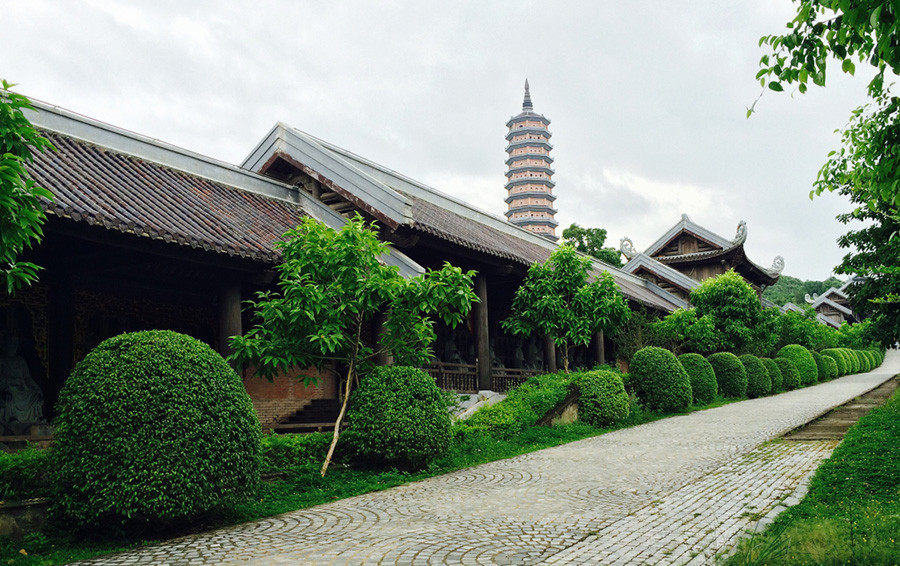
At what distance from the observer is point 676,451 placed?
459 inches

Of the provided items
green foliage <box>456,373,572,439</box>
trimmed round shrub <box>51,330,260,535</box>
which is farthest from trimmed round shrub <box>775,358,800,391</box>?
trimmed round shrub <box>51,330,260,535</box>

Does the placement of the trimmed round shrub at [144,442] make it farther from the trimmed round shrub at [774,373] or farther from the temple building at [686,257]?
the temple building at [686,257]

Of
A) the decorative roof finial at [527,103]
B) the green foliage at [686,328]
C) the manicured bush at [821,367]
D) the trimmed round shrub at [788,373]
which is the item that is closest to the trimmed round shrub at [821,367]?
the manicured bush at [821,367]

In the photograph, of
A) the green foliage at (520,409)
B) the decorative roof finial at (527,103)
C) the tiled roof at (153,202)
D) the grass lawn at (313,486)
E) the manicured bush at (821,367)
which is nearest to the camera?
the grass lawn at (313,486)

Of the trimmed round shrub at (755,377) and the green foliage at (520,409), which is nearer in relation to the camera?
the green foliage at (520,409)

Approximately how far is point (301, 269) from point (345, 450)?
2.57 m

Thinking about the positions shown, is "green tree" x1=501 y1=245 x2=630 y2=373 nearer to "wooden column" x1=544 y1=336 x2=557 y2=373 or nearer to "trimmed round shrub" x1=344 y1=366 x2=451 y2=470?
"wooden column" x1=544 y1=336 x2=557 y2=373

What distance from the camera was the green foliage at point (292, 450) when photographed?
8.95 m

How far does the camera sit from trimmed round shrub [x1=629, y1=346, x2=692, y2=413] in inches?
700

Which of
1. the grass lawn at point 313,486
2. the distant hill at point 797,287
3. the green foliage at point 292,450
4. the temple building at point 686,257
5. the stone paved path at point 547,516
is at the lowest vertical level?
the stone paved path at point 547,516

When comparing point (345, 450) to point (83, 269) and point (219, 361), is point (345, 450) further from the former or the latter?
point (83, 269)

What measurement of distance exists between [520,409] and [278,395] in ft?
15.2

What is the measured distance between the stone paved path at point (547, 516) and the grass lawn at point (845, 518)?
0.35 metres

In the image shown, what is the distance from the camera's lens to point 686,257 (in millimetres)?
38625
